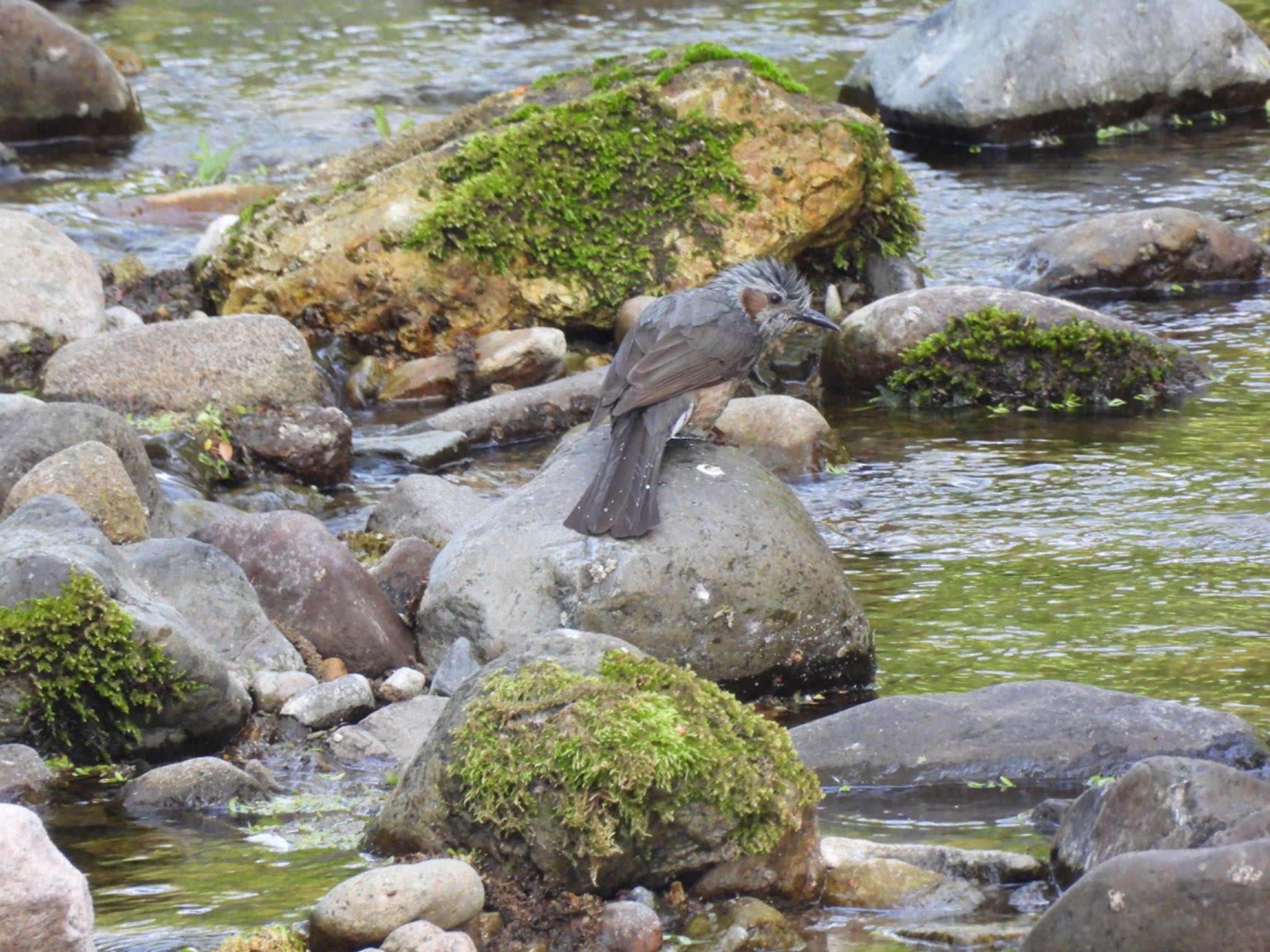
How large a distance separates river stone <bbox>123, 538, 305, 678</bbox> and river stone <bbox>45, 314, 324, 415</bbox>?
3.58 metres

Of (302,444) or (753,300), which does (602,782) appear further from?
(302,444)

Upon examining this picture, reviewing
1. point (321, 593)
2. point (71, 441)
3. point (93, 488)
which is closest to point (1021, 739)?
point (321, 593)

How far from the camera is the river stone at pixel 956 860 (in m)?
4.39

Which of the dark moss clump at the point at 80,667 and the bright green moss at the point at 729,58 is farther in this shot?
the bright green moss at the point at 729,58

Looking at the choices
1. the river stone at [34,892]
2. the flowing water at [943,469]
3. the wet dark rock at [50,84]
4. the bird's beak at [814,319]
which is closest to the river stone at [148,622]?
the flowing water at [943,469]

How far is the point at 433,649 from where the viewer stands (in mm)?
6438

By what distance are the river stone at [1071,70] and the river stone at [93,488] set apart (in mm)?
11530

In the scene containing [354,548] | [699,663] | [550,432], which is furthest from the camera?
[550,432]

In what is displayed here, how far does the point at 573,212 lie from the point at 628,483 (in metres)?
5.67

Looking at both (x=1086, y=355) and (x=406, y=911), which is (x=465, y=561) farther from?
(x=1086, y=355)

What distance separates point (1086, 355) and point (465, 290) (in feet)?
13.4

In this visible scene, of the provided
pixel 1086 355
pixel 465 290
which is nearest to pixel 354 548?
pixel 465 290

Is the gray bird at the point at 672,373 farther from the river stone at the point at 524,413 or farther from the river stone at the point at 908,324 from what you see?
the river stone at the point at 908,324

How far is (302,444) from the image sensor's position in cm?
926
